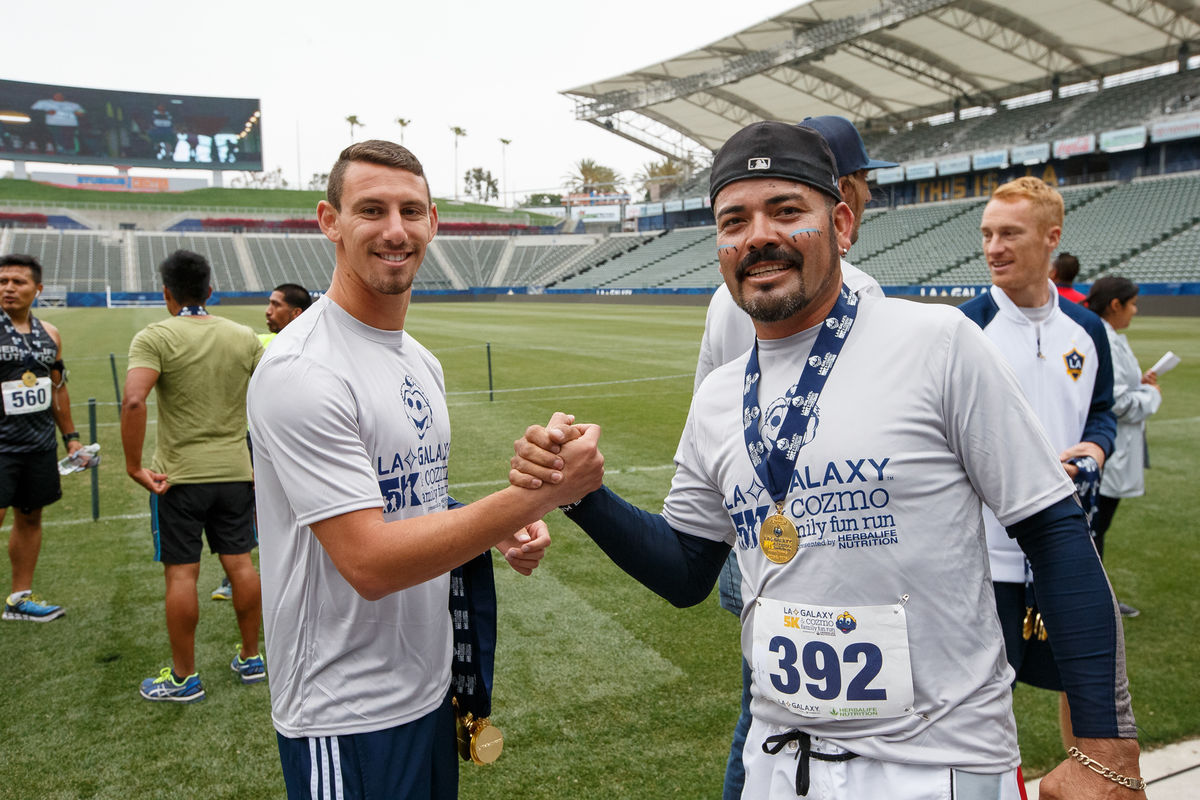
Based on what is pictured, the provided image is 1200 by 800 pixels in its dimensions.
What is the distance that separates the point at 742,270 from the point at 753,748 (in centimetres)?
114

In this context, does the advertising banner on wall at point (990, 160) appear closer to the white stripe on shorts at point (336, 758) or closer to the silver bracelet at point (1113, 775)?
the silver bracelet at point (1113, 775)

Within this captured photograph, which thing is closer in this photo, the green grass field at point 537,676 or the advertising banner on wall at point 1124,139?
the green grass field at point 537,676

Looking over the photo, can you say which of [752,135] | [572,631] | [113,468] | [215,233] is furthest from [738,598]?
[215,233]

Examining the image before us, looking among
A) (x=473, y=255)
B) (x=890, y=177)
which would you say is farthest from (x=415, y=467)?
(x=473, y=255)

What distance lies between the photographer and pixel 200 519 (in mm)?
4406

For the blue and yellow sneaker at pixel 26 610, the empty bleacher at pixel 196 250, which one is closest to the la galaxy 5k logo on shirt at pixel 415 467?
the blue and yellow sneaker at pixel 26 610

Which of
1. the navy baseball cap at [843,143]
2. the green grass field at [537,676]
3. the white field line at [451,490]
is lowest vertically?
the green grass field at [537,676]

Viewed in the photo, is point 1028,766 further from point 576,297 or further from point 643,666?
point 576,297

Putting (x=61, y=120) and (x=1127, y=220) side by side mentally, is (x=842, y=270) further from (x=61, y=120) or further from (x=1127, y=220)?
(x=61, y=120)

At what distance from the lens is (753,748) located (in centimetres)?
191

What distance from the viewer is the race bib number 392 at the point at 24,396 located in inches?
207

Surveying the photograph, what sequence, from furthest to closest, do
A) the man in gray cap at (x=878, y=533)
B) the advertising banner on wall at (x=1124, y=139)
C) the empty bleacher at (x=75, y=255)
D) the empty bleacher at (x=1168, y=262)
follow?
1. the empty bleacher at (x=75, y=255)
2. the advertising banner on wall at (x=1124, y=139)
3. the empty bleacher at (x=1168, y=262)
4. the man in gray cap at (x=878, y=533)

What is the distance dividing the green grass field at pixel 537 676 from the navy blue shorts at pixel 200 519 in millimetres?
807

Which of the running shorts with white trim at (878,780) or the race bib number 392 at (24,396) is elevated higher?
the race bib number 392 at (24,396)
